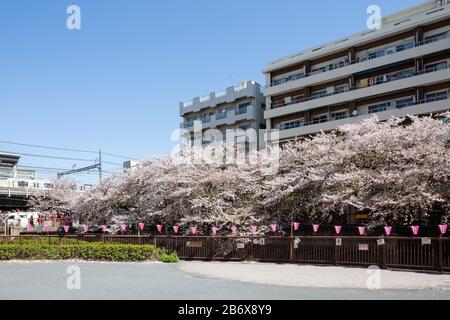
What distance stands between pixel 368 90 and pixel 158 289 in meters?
35.7

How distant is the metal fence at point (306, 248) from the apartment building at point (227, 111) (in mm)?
31237

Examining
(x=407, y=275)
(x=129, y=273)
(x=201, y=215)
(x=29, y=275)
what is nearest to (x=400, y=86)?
(x=201, y=215)

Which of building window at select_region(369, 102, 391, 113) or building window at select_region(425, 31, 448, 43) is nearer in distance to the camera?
building window at select_region(425, 31, 448, 43)

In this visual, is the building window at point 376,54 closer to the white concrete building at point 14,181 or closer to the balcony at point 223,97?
the balcony at point 223,97

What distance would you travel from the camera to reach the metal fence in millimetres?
16953

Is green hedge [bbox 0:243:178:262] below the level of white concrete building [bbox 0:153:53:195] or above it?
below

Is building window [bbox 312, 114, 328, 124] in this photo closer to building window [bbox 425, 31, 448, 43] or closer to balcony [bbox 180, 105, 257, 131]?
balcony [bbox 180, 105, 257, 131]

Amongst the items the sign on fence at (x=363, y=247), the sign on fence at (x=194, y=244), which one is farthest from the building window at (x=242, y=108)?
the sign on fence at (x=363, y=247)

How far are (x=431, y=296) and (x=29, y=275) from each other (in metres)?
13.4

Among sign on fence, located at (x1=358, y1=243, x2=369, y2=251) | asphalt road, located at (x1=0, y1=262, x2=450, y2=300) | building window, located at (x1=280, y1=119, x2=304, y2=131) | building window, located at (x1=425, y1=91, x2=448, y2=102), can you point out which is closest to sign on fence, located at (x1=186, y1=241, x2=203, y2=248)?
asphalt road, located at (x1=0, y1=262, x2=450, y2=300)

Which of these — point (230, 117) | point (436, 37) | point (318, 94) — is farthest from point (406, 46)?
point (230, 117)

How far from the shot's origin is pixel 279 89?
5131 centimetres

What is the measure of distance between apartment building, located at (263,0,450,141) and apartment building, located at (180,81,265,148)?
187 inches

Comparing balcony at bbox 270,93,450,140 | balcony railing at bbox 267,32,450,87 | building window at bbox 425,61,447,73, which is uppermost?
balcony railing at bbox 267,32,450,87
